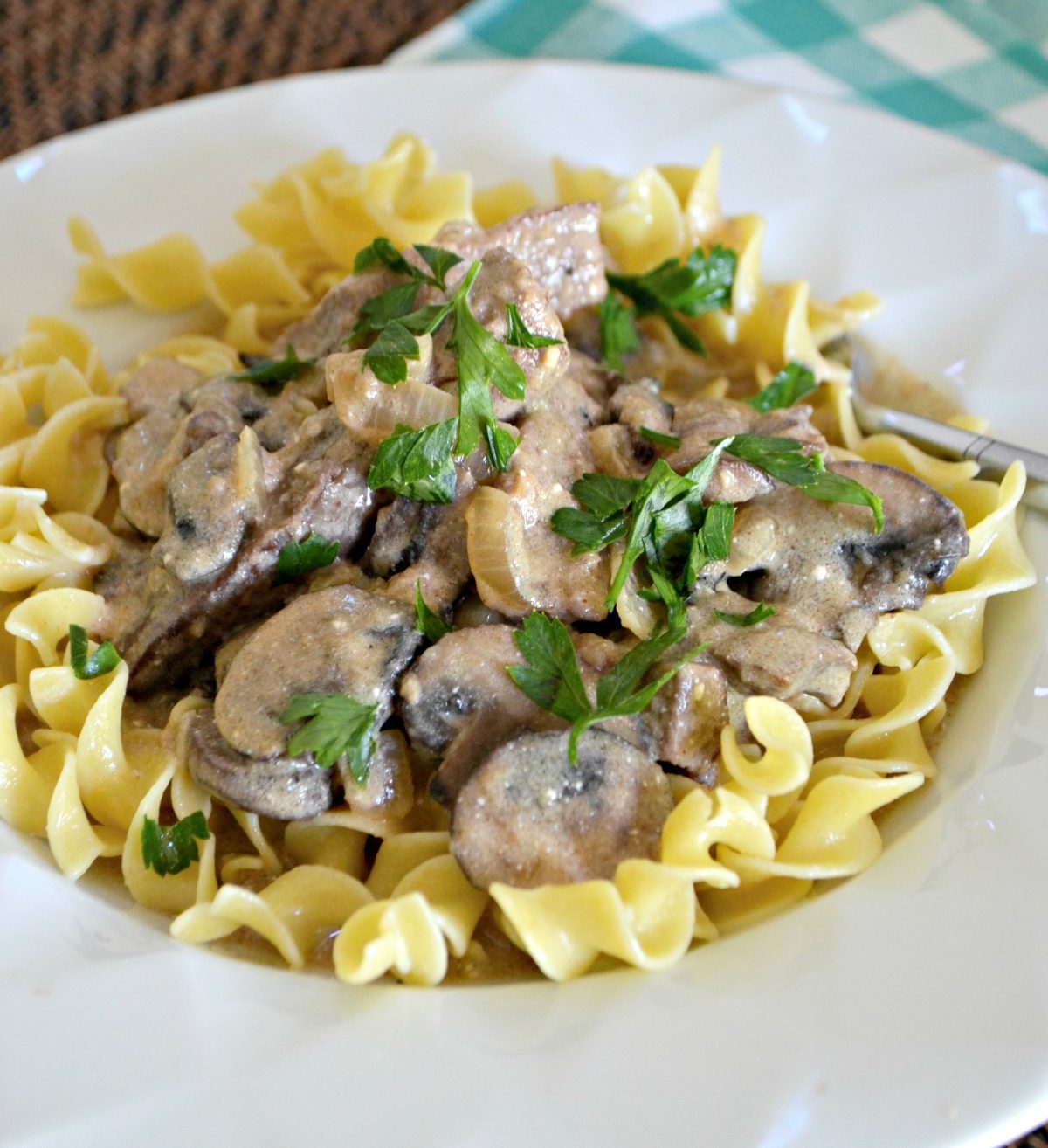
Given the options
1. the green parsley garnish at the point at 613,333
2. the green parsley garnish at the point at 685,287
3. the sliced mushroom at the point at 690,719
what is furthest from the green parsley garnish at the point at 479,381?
the green parsley garnish at the point at 685,287

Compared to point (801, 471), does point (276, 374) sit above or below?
above

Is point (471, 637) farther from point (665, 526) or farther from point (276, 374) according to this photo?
point (276, 374)

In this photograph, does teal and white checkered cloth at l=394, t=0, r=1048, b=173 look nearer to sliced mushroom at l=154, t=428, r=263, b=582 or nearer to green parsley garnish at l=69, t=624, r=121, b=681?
sliced mushroom at l=154, t=428, r=263, b=582

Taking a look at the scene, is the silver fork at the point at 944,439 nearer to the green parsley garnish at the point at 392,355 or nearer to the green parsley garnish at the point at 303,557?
the green parsley garnish at the point at 392,355

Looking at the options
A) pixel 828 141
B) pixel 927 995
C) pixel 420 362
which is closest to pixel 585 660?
pixel 420 362

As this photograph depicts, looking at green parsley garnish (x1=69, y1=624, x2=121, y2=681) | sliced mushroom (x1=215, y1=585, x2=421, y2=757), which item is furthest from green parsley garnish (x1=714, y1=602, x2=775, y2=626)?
green parsley garnish (x1=69, y1=624, x2=121, y2=681)

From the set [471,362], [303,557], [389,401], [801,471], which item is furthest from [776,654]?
[303,557]
